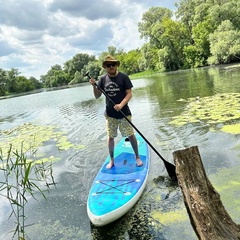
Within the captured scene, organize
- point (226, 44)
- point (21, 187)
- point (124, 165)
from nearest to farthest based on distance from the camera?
point (124, 165) → point (21, 187) → point (226, 44)

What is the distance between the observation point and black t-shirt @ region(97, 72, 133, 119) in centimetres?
505

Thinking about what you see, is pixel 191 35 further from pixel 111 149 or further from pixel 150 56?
pixel 111 149

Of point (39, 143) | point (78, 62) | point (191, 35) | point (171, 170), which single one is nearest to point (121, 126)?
point (171, 170)

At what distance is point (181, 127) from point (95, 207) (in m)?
5.51

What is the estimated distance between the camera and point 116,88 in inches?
199

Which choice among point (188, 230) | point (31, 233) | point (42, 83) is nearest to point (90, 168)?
point (31, 233)

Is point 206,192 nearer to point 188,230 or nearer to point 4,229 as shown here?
point 188,230

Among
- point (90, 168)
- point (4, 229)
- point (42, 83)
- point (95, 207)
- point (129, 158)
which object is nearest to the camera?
point (95, 207)

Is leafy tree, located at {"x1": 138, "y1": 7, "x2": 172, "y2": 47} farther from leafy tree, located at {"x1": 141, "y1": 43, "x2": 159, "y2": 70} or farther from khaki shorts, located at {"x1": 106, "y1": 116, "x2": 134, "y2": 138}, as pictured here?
khaki shorts, located at {"x1": 106, "y1": 116, "x2": 134, "y2": 138}

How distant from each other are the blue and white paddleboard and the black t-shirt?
3.62 ft

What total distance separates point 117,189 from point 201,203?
7.55ft

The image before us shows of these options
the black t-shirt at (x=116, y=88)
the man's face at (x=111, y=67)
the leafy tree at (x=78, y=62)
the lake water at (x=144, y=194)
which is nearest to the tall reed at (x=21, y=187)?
the lake water at (x=144, y=194)

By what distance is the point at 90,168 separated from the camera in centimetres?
630

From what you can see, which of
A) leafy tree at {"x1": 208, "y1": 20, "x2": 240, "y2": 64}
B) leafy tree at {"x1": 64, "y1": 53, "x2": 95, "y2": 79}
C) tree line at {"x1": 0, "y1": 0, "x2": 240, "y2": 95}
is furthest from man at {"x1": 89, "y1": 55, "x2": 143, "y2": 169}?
leafy tree at {"x1": 64, "y1": 53, "x2": 95, "y2": 79}
